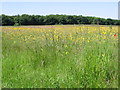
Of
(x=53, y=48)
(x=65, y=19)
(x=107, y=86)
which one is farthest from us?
(x=65, y=19)

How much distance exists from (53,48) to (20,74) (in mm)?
1075

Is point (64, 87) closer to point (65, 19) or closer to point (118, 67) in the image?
point (118, 67)

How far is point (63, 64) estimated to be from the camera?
3266 mm

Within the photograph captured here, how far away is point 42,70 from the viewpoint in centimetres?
316

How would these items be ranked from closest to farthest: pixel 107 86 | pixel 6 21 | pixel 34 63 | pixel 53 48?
pixel 107 86, pixel 34 63, pixel 53 48, pixel 6 21

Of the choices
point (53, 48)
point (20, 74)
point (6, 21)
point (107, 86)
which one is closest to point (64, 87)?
point (107, 86)

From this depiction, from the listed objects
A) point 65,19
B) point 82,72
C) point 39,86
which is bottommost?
point 39,86

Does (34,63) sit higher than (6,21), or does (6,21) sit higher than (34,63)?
(6,21)

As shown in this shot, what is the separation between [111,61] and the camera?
2.96 meters

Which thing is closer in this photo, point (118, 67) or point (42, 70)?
point (118, 67)

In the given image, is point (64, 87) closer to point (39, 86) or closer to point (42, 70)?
point (39, 86)

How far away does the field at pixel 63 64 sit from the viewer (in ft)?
8.77

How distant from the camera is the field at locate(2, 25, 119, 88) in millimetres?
2672

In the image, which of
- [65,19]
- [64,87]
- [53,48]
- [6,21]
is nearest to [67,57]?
[53,48]
